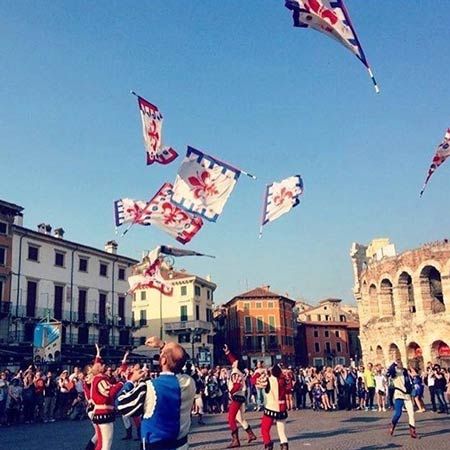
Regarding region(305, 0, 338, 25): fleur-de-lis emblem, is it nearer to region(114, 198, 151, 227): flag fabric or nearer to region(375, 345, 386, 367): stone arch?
region(114, 198, 151, 227): flag fabric

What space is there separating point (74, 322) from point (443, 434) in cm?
3388

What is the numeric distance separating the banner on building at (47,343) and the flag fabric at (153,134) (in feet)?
34.3

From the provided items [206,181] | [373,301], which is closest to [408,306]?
[373,301]

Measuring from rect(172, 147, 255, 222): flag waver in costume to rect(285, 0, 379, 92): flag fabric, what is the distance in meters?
6.73

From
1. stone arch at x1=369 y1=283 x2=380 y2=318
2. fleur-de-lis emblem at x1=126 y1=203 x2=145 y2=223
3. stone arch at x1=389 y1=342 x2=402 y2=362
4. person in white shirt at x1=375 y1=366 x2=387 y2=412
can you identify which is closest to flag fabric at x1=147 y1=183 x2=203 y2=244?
fleur-de-lis emblem at x1=126 y1=203 x2=145 y2=223

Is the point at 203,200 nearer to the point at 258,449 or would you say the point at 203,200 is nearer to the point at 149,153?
the point at 149,153

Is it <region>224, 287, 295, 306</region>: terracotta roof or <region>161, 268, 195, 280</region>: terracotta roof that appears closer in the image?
<region>161, 268, 195, 280</region>: terracotta roof

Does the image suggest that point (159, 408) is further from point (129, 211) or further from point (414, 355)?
point (414, 355)

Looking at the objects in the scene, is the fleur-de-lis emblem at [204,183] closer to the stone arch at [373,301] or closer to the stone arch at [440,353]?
the stone arch at [440,353]

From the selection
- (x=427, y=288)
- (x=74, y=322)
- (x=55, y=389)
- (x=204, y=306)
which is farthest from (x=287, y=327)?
(x=55, y=389)

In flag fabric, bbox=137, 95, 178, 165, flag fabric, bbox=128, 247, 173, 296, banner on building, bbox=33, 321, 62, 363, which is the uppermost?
flag fabric, bbox=137, 95, 178, 165

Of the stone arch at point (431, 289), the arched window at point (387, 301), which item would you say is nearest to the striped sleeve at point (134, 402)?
the stone arch at point (431, 289)

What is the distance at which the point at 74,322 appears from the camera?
43094mm

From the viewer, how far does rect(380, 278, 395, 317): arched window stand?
156 ft
